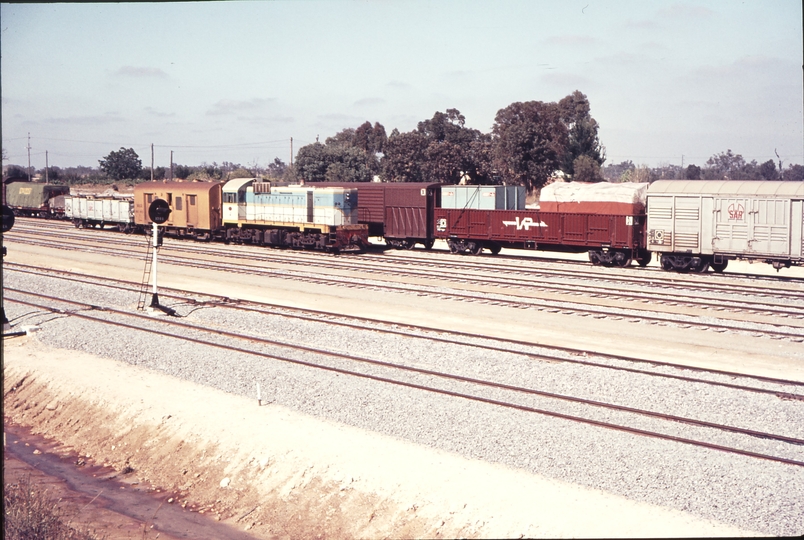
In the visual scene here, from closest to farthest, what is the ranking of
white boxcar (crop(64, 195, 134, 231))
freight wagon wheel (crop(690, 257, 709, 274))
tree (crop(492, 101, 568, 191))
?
freight wagon wheel (crop(690, 257, 709, 274)) < white boxcar (crop(64, 195, 134, 231)) < tree (crop(492, 101, 568, 191))

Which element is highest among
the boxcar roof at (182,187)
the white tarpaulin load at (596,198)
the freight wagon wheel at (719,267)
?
the boxcar roof at (182,187)

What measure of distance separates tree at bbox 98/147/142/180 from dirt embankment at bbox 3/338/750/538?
111854mm

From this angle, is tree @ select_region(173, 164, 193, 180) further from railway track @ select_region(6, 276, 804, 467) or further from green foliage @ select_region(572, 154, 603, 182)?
railway track @ select_region(6, 276, 804, 467)

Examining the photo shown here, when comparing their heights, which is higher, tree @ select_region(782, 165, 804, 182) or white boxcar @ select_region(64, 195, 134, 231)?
tree @ select_region(782, 165, 804, 182)

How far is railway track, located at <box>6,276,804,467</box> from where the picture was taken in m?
11.5

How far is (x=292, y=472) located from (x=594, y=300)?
15.8m

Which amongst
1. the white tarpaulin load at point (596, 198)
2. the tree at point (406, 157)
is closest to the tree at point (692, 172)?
the tree at point (406, 157)

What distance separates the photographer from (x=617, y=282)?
28.4m

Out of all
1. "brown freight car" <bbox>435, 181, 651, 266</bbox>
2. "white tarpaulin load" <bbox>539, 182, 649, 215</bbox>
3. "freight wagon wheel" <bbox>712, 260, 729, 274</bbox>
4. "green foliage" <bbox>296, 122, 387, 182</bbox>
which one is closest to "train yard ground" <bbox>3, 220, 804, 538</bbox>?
"freight wagon wheel" <bbox>712, 260, 729, 274</bbox>

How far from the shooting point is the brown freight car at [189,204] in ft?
145

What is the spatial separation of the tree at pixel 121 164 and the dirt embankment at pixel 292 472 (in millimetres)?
111854

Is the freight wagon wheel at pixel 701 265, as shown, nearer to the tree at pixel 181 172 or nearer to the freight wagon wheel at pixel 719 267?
the freight wagon wheel at pixel 719 267

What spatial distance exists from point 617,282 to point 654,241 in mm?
4277

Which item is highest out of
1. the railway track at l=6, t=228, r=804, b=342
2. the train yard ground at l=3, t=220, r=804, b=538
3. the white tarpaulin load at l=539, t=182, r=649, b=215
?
the white tarpaulin load at l=539, t=182, r=649, b=215
